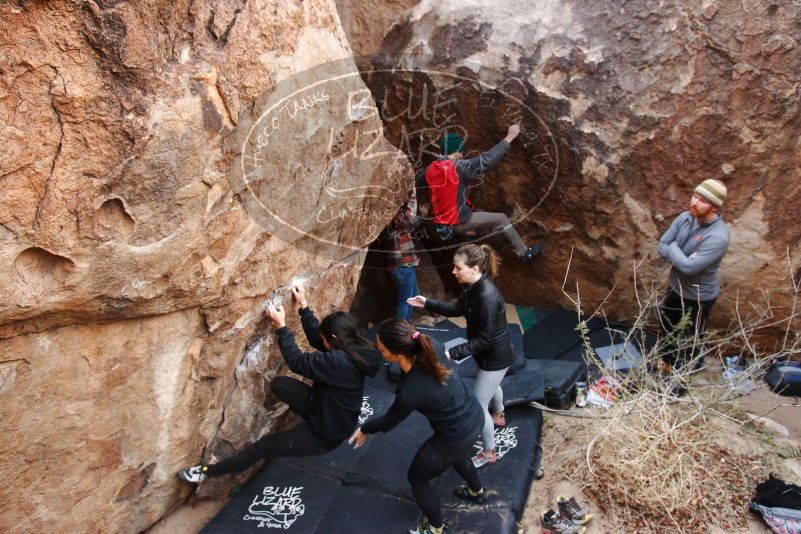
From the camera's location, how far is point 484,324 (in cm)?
300

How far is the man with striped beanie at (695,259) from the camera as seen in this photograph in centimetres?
346

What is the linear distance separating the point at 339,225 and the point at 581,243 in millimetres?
1881

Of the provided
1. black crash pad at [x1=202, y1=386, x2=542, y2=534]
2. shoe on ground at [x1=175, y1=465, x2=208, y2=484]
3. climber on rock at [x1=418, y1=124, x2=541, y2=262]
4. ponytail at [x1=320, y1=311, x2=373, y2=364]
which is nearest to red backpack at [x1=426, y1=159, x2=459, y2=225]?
climber on rock at [x1=418, y1=124, x2=541, y2=262]

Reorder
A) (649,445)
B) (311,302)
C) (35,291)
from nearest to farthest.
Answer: (35,291), (649,445), (311,302)

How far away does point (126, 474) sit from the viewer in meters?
2.84

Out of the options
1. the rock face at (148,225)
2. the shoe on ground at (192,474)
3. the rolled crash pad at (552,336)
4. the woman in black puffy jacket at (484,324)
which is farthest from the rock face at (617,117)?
the shoe on ground at (192,474)

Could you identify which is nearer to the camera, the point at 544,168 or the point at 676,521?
the point at 676,521

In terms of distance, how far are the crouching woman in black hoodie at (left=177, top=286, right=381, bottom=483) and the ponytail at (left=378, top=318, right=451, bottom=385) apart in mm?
295

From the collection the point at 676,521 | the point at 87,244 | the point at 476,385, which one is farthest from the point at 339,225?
the point at 676,521

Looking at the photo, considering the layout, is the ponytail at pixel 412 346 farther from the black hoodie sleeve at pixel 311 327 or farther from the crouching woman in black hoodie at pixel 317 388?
the black hoodie sleeve at pixel 311 327

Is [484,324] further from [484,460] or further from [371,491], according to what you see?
[371,491]

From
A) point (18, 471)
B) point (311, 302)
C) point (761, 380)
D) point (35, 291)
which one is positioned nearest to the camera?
point (35, 291)

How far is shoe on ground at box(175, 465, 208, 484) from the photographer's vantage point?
9.98 feet

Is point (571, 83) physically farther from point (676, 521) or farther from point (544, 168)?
point (676, 521)
